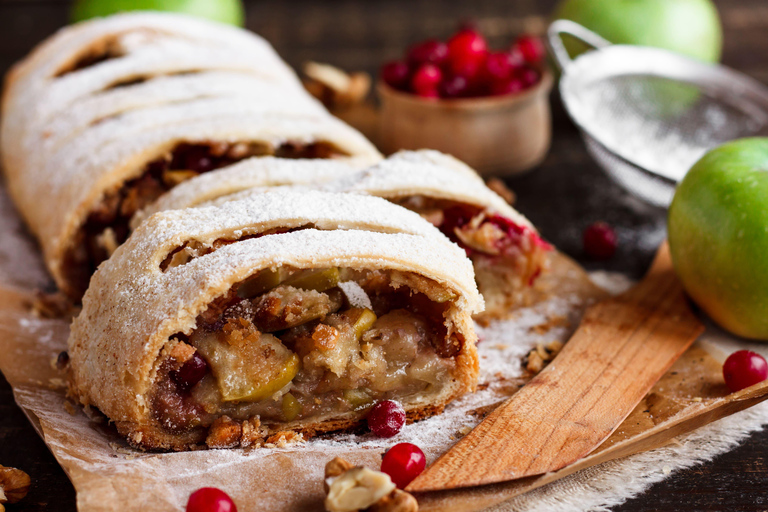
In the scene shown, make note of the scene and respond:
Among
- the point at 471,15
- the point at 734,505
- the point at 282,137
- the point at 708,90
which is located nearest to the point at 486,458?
the point at 734,505

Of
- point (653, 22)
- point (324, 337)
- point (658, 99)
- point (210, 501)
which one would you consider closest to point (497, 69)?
point (658, 99)

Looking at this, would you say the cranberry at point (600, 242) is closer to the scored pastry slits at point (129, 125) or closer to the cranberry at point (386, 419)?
the scored pastry slits at point (129, 125)

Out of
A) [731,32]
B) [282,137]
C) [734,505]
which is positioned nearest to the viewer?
[734,505]

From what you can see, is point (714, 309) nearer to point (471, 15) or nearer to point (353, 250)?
point (353, 250)

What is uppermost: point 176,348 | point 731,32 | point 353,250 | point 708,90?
point 353,250

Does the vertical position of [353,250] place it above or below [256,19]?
above

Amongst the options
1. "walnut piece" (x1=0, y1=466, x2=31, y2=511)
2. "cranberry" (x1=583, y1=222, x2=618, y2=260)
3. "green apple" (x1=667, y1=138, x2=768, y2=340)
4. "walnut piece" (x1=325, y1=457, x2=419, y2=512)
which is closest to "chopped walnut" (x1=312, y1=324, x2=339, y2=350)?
"walnut piece" (x1=325, y1=457, x2=419, y2=512)

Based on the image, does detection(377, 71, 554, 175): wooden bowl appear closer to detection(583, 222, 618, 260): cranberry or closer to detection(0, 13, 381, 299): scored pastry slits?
detection(0, 13, 381, 299): scored pastry slits
